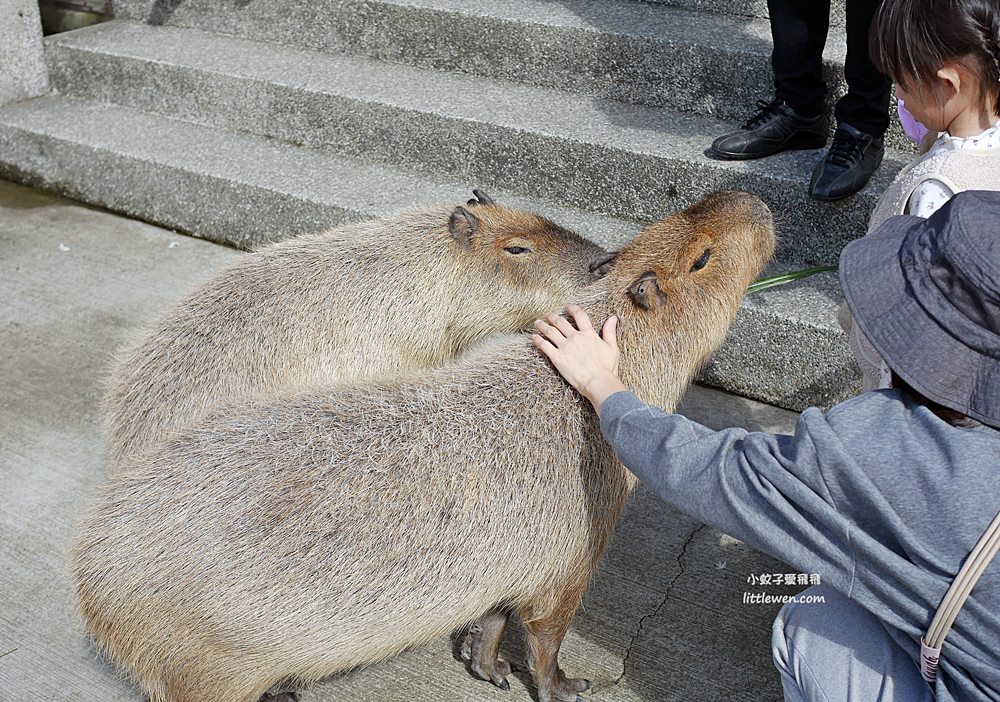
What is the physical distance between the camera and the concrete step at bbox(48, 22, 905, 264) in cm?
383

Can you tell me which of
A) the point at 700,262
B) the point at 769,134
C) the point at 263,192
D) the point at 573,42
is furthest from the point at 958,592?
the point at 263,192

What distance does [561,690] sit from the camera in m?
2.38

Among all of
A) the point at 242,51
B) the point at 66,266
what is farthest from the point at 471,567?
the point at 242,51

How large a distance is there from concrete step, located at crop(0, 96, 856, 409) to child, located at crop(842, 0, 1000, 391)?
49.5 inches

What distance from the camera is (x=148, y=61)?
17.5 ft

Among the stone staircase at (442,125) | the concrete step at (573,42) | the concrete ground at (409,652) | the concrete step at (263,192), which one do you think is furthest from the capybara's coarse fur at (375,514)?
the concrete step at (573,42)

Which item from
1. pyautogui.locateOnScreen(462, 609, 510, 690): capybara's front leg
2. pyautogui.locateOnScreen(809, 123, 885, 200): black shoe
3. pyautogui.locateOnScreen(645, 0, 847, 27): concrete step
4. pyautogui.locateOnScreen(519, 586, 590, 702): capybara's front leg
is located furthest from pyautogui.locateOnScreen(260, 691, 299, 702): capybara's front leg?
pyautogui.locateOnScreen(645, 0, 847, 27): concrete step

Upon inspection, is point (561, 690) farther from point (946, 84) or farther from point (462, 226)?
point (946, 84)

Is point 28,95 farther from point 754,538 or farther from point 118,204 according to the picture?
point 754,538

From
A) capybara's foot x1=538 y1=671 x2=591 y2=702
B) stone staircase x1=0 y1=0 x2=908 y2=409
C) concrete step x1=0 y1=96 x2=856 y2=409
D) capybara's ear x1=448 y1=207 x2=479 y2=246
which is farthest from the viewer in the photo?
stone staircase x1=0 y1=0 x2=908 y2=409

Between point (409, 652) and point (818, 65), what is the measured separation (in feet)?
8.92

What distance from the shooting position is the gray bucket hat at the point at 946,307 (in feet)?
4.82

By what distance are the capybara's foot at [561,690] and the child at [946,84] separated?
105 centimetres

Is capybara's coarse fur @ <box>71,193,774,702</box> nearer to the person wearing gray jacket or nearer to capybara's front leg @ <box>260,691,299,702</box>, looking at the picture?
capybara's front leg @ <box>260,691,299,702</box>
